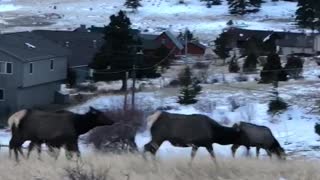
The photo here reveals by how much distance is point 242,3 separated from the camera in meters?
110

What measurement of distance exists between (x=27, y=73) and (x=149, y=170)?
3631cm

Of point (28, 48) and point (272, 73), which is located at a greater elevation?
point (28, 48)

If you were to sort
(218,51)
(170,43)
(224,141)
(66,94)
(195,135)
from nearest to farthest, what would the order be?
(195,135) < (224,141) < (66,94) < (218,51) < (170,43)

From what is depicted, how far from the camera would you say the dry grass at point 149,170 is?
7984 millimetres

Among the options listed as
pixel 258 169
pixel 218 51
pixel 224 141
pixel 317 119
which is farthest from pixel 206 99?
pixel 258 169

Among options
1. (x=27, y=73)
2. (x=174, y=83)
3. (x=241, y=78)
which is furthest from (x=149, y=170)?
(x=241, y=78)

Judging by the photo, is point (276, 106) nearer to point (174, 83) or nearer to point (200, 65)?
point (174, 83)

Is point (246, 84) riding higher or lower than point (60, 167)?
lower

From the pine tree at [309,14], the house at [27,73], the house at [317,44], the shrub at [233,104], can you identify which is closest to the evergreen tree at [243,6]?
the pine tree at [309,14]

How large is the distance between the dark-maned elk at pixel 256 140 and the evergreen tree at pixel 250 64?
4125cm

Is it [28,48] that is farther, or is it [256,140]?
[28,48]

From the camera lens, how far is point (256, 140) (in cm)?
1379

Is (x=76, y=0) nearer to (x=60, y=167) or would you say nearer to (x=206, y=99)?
(x=206, y=99)

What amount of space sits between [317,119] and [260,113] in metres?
3.23
